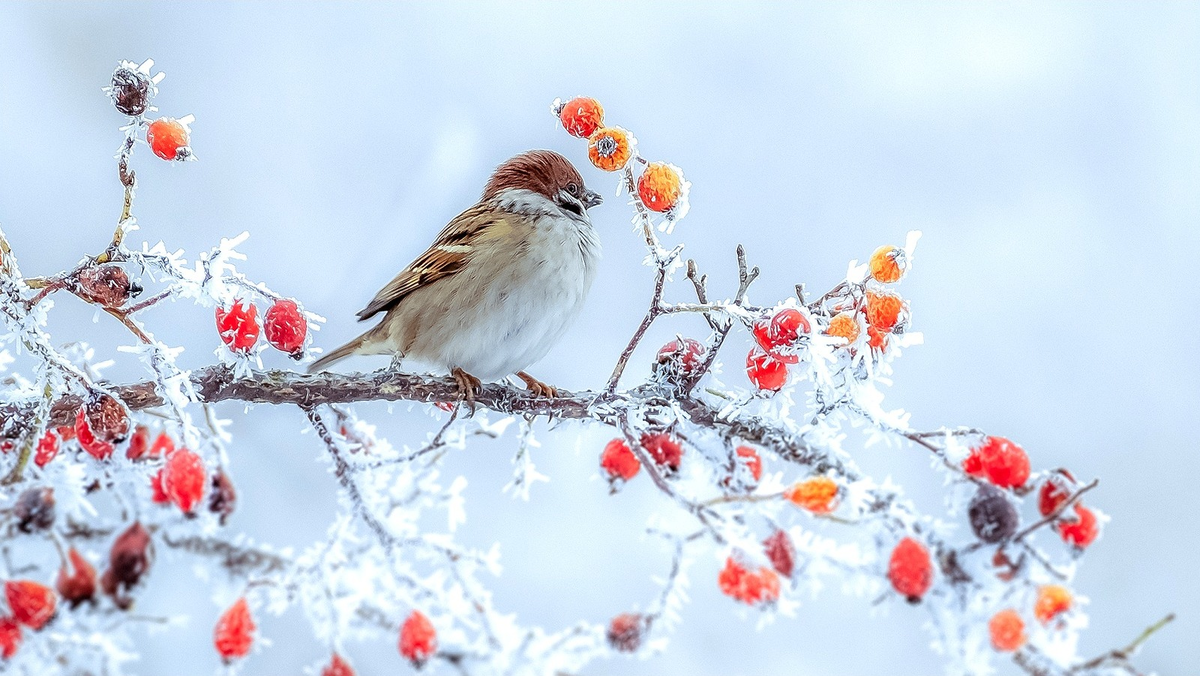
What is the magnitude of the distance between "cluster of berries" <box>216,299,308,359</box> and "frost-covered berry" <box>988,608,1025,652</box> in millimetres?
448

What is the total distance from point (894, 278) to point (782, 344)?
0.08m

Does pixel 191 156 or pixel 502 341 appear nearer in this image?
pixel 191 156

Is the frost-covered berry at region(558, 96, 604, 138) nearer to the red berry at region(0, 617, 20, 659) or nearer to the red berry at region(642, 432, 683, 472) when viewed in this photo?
the red berry at region(642, 432, 683, 472)

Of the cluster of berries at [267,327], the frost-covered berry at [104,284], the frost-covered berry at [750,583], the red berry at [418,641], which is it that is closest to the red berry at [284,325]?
the cluster of berries at [267,327]

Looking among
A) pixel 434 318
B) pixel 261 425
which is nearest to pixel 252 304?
pixel 434 318

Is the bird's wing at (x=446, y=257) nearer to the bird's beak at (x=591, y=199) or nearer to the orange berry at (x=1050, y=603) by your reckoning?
the bird's beak at (x=591, y=199)

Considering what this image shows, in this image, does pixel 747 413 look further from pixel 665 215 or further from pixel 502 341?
pixel 502 341

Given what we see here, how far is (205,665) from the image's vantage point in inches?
27.6

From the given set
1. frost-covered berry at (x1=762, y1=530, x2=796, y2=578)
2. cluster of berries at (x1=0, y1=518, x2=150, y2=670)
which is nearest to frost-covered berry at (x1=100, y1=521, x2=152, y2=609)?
cluster of berries at (x1=0, y1=518, x2=150, y2=670)

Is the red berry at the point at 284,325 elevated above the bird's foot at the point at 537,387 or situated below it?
below

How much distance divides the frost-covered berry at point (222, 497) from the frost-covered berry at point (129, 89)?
0.21m

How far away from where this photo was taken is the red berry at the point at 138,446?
0.59 metres

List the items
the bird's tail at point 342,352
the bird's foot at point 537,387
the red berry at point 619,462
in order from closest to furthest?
1. the red berry at point 619,462
2. the bird's foot at point 537,387
3. the bird's tail at point 342,352

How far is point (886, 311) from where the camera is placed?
0.56 m
